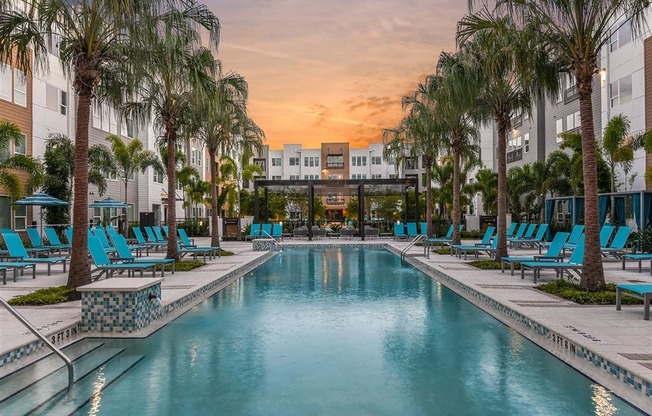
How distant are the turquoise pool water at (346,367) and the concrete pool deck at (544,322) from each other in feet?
0.66

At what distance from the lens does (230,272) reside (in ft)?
42.8

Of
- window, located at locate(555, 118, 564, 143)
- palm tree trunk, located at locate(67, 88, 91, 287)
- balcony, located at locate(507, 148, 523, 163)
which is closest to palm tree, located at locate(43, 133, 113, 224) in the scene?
palm tree trunk, located at locate(67, 88, 91, 287)

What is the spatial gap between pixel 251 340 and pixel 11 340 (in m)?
2.90

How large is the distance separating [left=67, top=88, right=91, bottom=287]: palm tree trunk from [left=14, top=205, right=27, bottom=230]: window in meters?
15.5

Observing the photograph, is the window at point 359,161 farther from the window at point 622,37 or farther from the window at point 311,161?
the window at point 622,37

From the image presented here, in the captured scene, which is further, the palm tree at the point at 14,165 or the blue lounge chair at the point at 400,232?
the blue lounge chair at the point at 400,232

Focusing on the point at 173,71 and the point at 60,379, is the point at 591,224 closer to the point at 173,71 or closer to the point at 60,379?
the point at 60,379

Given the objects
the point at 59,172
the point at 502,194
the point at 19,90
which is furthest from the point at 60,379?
the point at 19,90

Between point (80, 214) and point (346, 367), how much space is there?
5.91m

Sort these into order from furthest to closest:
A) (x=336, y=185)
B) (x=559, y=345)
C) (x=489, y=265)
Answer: (x=336, y=185) < (x=489, y=265) < (x=559, y=345)

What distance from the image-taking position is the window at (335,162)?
6712 cm

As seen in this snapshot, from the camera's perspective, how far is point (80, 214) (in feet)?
28.8

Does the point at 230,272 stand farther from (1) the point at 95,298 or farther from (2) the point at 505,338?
(2) the point at 505,338

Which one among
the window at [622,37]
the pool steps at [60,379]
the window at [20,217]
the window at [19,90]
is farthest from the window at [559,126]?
the pool steps at [60,379]
